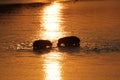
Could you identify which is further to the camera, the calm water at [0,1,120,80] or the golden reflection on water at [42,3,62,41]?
the golden reflection on water at [42,3,62,41]

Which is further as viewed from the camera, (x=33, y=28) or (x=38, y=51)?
(x=33, y=28)

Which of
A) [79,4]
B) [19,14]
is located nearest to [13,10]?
[19,14]

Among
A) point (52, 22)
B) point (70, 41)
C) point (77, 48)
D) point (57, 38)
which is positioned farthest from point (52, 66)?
point (52, 22)

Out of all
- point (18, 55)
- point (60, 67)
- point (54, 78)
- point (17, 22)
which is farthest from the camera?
point (17, 22)

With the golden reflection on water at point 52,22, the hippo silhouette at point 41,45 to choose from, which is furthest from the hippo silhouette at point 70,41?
the golden reflection on water at point 52,22

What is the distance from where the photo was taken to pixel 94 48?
20406 mm

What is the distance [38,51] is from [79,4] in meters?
17.5

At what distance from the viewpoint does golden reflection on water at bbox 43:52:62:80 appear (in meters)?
16.5

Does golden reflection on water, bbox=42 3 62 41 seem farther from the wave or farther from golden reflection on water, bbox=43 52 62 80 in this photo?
golden reflection on water, bbox=43 52 62 80

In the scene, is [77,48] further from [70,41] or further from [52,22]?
[52,22]

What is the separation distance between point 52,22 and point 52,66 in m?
12.5

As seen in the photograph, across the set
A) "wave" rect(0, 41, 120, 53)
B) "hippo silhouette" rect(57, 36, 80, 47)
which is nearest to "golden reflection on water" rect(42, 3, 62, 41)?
"wave" rect(0, 41, 120, 53)

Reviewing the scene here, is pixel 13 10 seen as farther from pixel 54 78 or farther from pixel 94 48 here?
pixel 54 78

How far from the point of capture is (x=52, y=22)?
30.2m
